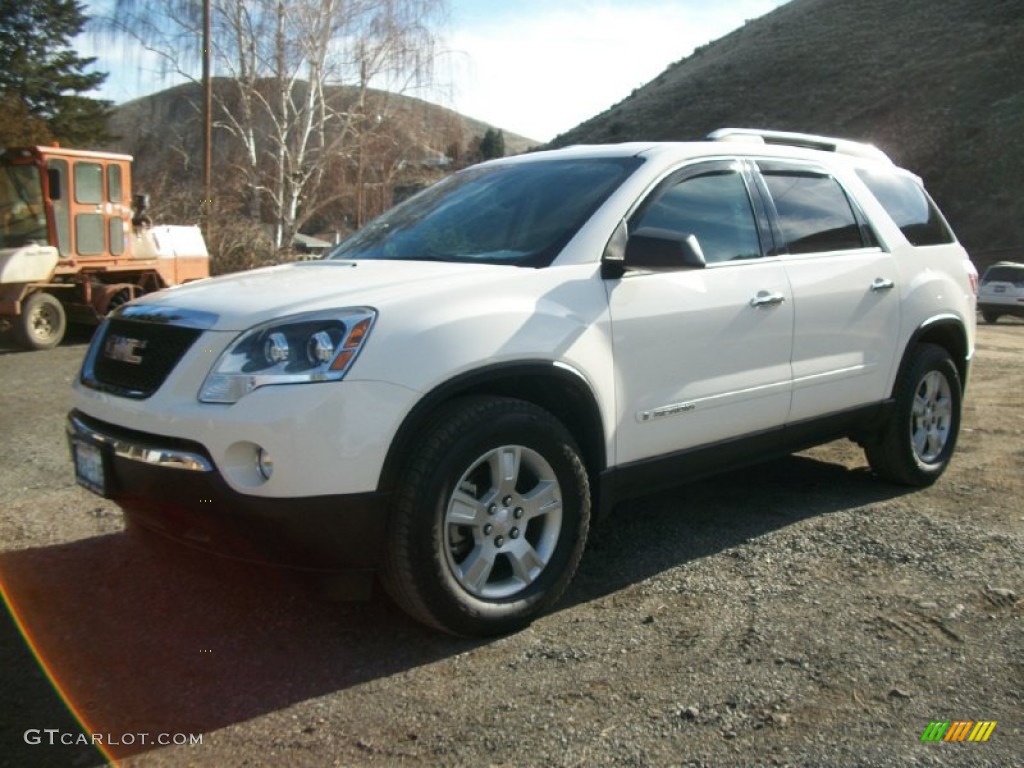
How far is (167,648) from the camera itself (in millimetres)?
3510

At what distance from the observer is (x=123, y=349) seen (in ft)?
12.1

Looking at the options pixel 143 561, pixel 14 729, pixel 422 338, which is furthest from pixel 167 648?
pixel 422 338

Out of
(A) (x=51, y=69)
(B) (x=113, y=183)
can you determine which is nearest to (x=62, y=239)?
(B) (x=113, y=183)

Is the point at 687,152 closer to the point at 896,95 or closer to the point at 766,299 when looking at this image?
the point at 766,299

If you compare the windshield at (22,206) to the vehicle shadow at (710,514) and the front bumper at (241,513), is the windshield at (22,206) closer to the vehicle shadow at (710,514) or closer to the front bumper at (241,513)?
the vehicle shadow at (710,514)

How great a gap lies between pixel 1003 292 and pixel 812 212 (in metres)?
20.5

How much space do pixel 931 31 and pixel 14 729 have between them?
181ft

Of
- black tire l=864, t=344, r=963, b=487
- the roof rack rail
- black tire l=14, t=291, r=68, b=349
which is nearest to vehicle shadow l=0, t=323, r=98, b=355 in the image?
black tire l=14, t=291, r=68, b=349

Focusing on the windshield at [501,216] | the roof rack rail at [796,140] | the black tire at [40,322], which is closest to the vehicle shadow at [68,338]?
the black tire at [40,322]

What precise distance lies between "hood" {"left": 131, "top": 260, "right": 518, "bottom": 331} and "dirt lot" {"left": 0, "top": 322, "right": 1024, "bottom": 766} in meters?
1.09

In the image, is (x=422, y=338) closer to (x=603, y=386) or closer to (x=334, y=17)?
(x=603, y=386)

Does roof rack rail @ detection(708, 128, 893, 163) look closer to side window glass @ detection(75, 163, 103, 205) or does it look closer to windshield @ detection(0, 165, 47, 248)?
side window glass @ detection(75, 163, 103, 205)

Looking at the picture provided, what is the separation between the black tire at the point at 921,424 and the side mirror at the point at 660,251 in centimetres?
216

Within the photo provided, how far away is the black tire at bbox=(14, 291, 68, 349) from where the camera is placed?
13.0 m
